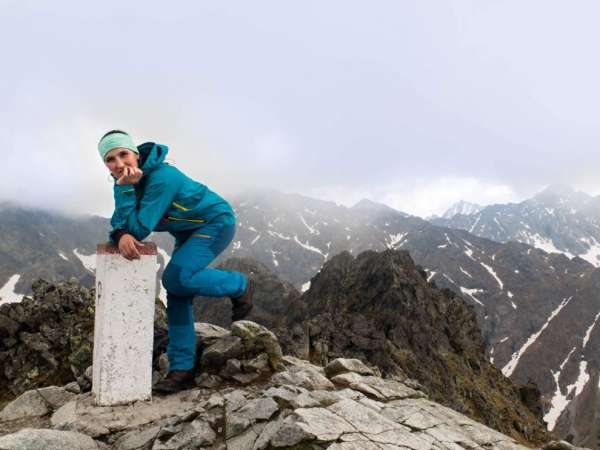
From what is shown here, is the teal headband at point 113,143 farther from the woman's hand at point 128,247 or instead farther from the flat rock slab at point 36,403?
the flat rock slab at point 36,403

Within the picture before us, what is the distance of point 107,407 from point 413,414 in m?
5.15

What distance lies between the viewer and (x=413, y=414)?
786cm

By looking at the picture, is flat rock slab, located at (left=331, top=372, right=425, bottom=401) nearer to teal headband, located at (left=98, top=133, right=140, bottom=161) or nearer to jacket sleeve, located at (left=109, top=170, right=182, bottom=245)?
jacket sleeve, located at (left=109, top=170, right=182, bottom=245)

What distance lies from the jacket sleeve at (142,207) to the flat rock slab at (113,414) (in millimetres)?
2712

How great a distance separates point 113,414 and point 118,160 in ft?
13.3

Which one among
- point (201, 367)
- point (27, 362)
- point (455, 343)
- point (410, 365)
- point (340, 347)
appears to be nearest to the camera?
point (201, 367)

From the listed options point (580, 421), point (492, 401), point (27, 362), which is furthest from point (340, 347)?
point (580, 421)

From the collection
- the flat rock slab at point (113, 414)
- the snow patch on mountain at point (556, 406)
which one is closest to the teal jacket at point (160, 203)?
the flat rock slab at point (113, 414)

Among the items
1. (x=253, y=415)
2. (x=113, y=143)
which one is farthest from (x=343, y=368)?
(x=113, y=143)

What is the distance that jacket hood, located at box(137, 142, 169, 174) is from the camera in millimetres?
7562

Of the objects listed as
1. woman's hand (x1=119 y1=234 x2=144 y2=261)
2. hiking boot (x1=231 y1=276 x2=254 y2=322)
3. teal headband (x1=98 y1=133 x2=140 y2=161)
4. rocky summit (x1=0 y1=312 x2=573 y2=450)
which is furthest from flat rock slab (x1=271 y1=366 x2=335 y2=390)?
teal headband (x1=98 y1=133 x2=140 y2=161)

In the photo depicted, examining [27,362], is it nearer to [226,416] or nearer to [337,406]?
[226,416]

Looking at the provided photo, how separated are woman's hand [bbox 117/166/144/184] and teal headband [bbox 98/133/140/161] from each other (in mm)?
422

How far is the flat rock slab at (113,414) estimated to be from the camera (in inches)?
267
